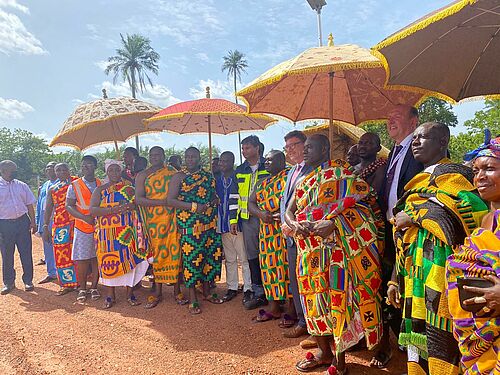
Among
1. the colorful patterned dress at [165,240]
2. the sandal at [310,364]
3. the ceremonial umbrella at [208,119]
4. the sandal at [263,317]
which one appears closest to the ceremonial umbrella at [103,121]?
the ceremonial umbrella at [208,119]

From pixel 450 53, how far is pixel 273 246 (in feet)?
8.41

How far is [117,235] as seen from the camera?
528 cm

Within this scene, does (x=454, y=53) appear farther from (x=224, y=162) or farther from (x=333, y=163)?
(x=224, y=162)

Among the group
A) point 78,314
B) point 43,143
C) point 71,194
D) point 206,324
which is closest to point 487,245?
point 206,324

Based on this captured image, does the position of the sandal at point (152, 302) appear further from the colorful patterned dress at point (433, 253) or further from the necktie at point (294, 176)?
the colorful patterned dress at point (433, 253)

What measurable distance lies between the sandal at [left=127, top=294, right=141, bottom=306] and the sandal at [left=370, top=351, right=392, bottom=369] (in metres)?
3.34

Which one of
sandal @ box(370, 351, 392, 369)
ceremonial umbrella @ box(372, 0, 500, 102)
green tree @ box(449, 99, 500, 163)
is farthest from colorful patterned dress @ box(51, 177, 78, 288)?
green tree @ box(449, 99, 500, 163)

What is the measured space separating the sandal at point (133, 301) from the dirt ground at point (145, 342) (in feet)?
0.23

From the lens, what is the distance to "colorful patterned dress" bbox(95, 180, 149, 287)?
5.25 m

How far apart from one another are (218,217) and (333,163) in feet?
7.97

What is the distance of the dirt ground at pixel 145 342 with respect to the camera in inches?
134

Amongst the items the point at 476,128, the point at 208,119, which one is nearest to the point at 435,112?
the point at 476,128

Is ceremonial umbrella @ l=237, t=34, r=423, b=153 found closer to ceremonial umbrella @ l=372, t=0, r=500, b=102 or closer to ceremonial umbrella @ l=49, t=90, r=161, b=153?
ceremonial umbrella @ l=372, t=0, r=500, b=102

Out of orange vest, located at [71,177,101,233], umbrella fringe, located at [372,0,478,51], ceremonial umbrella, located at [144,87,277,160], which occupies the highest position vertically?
ceremonial umbrella, located at [144,87,277,160]
